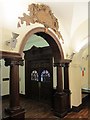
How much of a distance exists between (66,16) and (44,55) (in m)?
2.09

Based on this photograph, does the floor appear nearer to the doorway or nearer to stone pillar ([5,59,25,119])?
the doorway

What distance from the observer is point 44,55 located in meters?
5.66

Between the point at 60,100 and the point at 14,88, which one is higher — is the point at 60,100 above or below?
below

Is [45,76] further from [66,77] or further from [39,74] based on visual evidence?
[66,77]

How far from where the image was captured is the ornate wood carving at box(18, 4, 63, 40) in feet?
9.90

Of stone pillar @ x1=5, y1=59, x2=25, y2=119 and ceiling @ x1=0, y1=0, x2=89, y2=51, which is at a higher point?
ceiling @ x1=0, y1=0, x2=89, y2=51

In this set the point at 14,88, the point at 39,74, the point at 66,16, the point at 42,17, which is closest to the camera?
the point at 14,88

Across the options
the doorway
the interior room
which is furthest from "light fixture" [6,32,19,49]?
the doorway

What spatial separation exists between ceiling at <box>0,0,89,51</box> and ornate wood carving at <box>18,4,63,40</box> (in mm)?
102

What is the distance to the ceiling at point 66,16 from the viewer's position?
8.45 ft

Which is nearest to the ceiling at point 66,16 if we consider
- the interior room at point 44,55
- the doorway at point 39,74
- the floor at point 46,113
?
the interior room at point 44,55

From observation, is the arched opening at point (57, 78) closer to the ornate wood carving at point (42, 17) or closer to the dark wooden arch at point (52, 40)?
the dark wooden arch at point (52, 40)

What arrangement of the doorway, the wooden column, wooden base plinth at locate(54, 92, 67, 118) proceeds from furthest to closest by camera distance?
the doorway → the wooden column → wooden base plinth at locate(54, 92, 67, 118)

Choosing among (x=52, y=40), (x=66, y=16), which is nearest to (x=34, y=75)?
(x=52, y=40)
